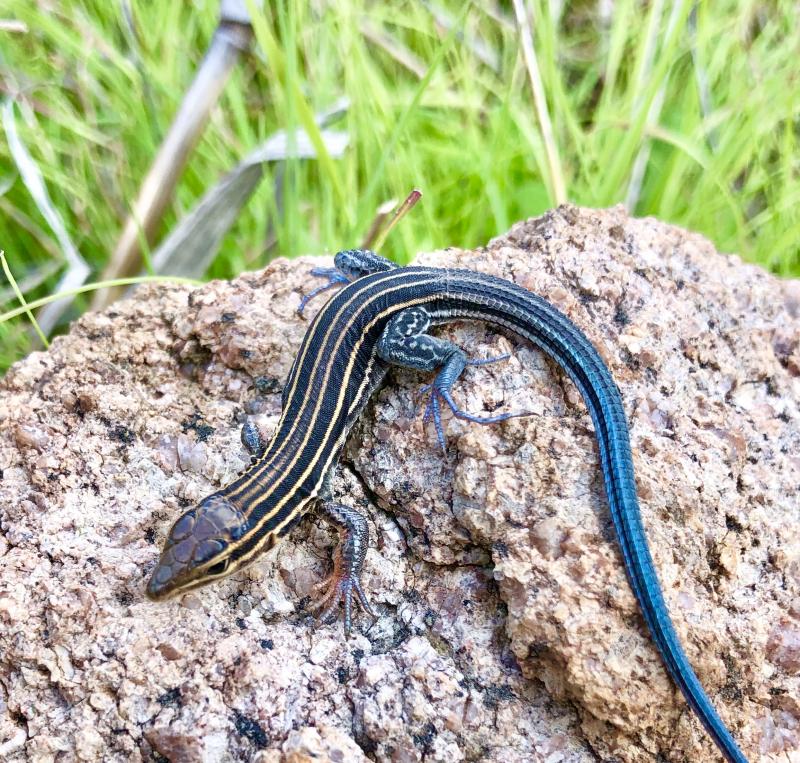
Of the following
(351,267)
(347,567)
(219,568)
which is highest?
(351,267)

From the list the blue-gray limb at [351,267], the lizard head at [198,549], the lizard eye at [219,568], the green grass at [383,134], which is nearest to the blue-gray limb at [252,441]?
the lizard head at [198,549]

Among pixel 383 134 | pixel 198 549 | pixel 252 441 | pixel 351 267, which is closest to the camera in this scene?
pixel 198 549

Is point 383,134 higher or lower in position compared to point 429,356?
higher

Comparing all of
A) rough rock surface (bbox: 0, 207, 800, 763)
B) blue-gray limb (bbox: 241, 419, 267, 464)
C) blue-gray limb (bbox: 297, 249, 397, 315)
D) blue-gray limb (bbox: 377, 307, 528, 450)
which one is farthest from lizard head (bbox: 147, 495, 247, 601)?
blue-gray limb (bbox: 297, 249, 397, 315)

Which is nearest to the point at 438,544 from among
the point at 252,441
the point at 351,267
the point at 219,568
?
the point at 219,568

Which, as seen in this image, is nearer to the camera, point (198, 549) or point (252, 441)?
point (198, 549)

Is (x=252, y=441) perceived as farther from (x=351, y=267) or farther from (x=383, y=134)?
(x=383, y=134)
